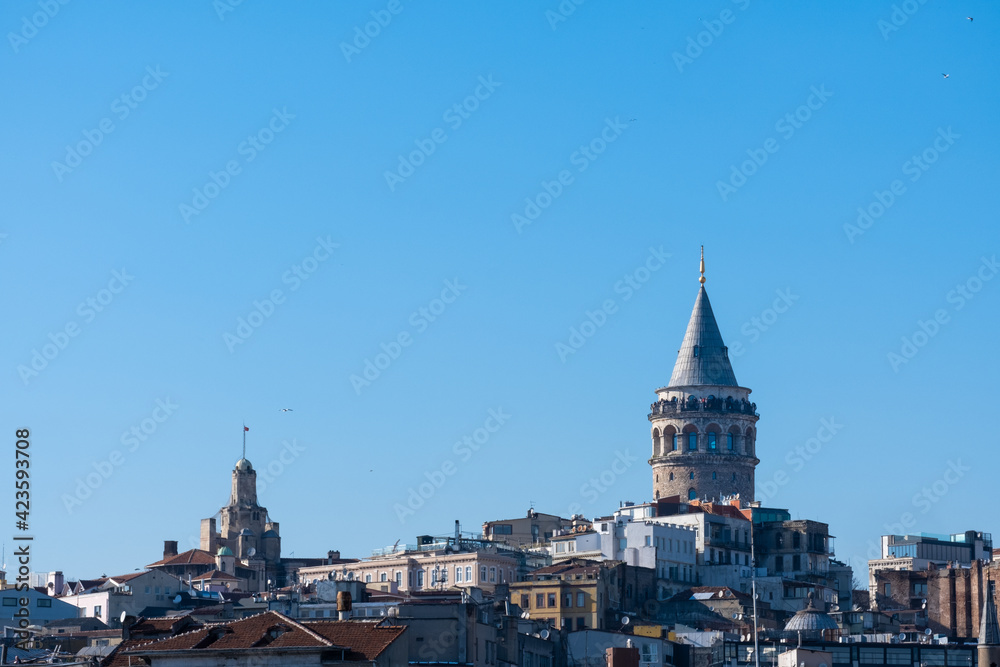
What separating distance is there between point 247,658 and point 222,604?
48.0 meters

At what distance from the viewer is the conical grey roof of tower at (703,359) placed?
193375 millimetres

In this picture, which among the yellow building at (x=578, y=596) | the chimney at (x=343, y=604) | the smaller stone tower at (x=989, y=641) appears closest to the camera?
the chimney at (x=343, y=604)

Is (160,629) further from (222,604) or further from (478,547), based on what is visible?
(478,547)

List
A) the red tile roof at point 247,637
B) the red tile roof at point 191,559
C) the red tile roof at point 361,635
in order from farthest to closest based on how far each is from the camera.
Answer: the red tile roof at point 191,559
the red tile roof at point 361,635
the red tile roof at point 247,637

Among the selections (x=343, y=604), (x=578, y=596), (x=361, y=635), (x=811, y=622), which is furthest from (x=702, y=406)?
(x=361, y=635)

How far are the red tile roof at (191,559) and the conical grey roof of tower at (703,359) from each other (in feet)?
145

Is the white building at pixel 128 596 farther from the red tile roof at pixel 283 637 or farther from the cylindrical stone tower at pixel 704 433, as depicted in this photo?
the cylindrical stone tower at pixel 704 433

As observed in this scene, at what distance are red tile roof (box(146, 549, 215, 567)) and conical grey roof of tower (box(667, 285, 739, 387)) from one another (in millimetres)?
44328

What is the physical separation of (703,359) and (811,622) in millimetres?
72357

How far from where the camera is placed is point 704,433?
191m

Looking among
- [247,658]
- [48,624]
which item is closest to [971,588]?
[48,624]

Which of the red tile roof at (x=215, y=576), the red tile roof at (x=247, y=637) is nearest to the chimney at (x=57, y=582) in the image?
the red tile roof at (x=215, y=576)

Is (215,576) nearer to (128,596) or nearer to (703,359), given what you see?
(128,596)

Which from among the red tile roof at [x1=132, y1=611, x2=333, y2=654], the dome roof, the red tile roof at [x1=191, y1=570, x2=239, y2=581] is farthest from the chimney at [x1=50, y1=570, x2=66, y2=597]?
the red tile roof at [x1=132, y1=611, x2=333, y2=654]
